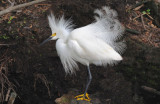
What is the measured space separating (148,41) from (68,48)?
6.29 feet

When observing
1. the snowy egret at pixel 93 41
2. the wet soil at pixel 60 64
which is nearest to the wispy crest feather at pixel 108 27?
the snowy egret at pixel 93 41

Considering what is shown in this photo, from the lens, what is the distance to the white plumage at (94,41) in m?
2.83

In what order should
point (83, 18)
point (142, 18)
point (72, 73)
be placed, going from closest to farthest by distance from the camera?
point (72, 73) → point (83, 18) → point (142, 18)

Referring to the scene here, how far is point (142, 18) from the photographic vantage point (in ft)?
14.4

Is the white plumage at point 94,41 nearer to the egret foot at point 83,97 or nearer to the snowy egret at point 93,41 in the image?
the snowy egret at point 93,41

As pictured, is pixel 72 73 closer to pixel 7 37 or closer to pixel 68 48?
pixel 68 48

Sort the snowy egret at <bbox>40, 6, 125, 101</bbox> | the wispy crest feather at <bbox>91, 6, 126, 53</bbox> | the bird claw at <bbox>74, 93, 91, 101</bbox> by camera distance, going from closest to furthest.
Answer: the snowy egret at <bbox>40, 6, 125, 101</bbox> → the wispy crest feather at <bbox>91, 6, 126, 53</bbox> → the bird claw at <bbox>74, 93, 91, 101</bbox>

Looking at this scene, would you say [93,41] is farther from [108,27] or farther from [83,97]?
[83,97]

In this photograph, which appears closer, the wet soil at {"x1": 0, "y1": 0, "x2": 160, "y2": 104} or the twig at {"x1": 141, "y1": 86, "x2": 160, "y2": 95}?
the twig at {"x1": 141, "y1": 86, "x2": 160, "y2": 95}

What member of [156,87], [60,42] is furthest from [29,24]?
[156,87]

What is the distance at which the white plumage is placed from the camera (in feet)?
9.28

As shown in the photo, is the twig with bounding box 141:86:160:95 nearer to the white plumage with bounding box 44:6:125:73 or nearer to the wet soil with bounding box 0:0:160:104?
the wet soil with bounding box 0:0:160:104

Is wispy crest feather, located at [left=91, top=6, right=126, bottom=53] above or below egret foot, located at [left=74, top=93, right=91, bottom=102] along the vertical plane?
above

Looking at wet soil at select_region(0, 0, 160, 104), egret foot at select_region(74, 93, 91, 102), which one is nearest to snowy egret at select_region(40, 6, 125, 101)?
egret foot at select_region(74, 93, 91, 102)
